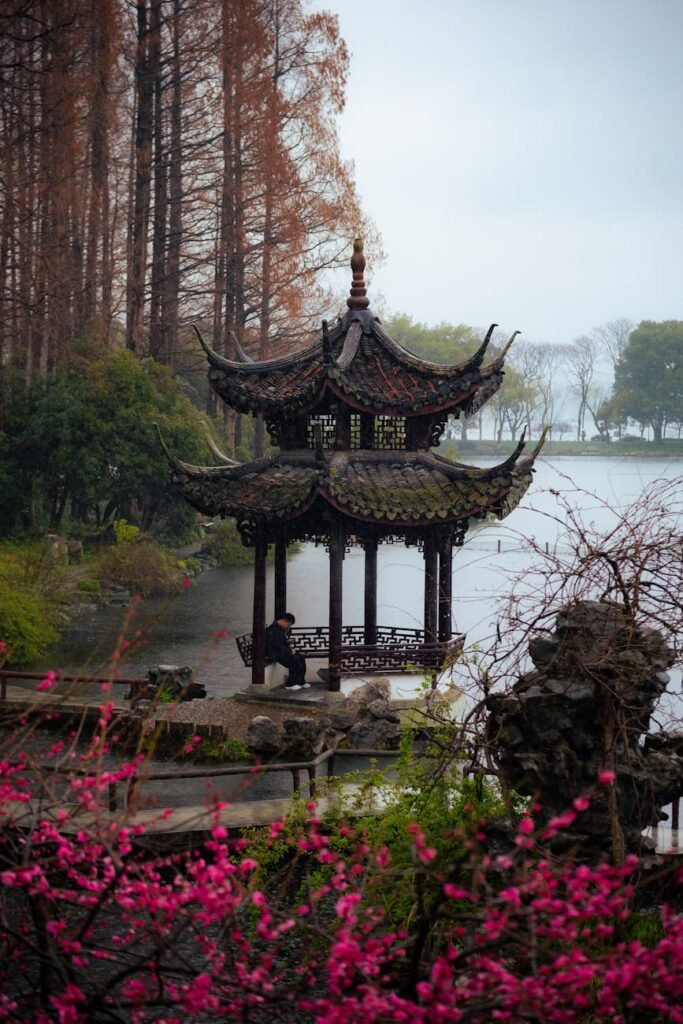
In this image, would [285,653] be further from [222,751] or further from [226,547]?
[226,547]

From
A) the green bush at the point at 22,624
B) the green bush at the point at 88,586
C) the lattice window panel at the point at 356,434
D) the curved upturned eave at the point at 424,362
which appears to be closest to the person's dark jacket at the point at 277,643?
the lattice window panel at the point at 356,434

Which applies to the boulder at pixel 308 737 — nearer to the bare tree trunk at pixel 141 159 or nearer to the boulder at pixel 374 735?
the boulder at pixel 374 735

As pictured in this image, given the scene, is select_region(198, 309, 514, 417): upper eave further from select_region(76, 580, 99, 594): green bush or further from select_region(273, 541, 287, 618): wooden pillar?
select_region(76, 580, 99, 594): green bush

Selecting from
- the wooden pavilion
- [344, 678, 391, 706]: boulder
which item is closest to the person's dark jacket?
the wooden pavilion

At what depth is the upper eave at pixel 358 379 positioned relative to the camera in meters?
13.4

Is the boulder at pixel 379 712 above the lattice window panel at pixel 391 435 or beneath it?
beneath

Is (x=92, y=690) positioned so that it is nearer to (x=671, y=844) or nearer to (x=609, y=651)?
(x=671, y=844)

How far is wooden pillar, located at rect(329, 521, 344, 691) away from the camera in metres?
13.5

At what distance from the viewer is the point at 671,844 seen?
8.84m

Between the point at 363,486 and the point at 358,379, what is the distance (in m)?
1.32

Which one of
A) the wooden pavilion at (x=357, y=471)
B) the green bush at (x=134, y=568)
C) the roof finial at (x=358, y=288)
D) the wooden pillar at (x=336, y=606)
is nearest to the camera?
the wooden pavilion at (x=357, y=471)

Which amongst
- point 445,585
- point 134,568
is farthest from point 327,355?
point 134,568

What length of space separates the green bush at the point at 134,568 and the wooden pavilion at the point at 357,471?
38.6 ft

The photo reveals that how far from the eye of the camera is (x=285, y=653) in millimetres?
14047
